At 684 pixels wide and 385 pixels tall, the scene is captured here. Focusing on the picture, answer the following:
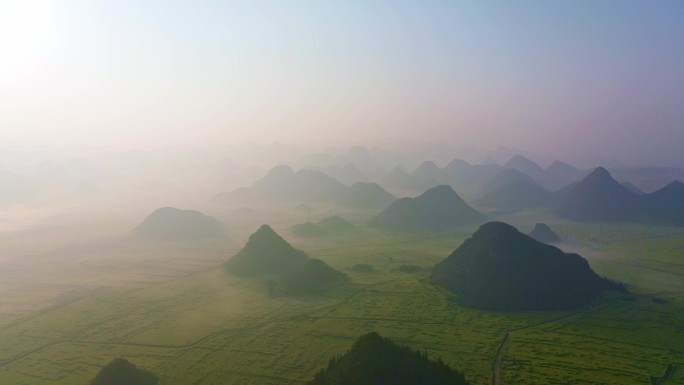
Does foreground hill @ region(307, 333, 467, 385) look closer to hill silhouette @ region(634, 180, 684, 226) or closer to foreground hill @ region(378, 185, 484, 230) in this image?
foreground hill @ region(378, 185, 484, 230)

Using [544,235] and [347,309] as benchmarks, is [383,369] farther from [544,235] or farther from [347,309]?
[544,235]

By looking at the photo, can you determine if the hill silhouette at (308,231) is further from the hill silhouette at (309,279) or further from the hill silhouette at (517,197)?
the hill silhouette at (517,197)

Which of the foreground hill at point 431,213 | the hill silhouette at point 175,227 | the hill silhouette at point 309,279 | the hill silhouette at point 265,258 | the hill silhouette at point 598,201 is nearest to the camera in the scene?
the hill silhouette at point 309,279

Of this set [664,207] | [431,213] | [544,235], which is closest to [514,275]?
[544,235]

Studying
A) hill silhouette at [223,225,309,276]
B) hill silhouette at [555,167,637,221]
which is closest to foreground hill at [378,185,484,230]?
hill silhouette at [555,167,637,221]

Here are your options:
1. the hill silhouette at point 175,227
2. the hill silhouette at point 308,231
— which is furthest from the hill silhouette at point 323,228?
the hill silhouette at point 175,227

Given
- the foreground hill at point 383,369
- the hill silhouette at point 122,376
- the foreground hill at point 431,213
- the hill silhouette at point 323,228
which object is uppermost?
the foreground hill at point 431,213
